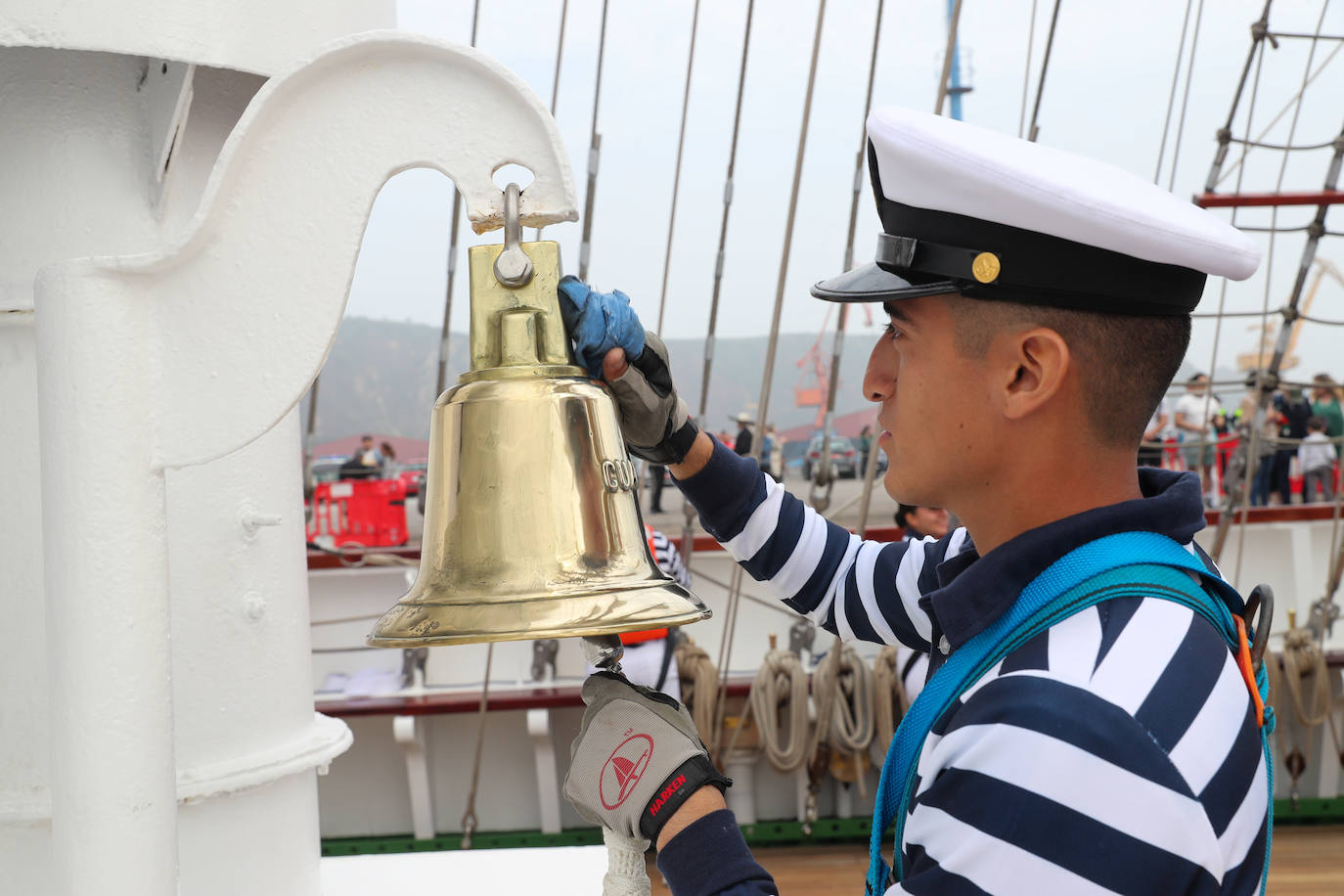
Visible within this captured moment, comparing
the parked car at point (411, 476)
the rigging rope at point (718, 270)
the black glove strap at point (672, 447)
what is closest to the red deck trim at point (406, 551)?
the rigging rope at point (718, 270)

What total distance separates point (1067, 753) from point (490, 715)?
4809 millimetres

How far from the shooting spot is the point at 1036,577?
1.17 m

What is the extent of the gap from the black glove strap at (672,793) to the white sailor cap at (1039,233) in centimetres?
49

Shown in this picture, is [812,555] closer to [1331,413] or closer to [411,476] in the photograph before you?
[1331,413]

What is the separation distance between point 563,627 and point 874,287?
49 cm

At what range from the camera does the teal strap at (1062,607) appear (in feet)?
3.50

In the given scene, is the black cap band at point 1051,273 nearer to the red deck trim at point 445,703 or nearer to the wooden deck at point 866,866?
the wooden deck at point 866,866

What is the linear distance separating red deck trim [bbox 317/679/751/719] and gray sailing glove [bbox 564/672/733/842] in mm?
4126

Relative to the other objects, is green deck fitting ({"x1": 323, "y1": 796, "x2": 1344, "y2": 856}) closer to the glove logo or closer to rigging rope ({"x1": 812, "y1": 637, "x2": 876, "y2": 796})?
rigging rope ({"x1": 812, "y1": 637, "x2": 876, "y2": 796})

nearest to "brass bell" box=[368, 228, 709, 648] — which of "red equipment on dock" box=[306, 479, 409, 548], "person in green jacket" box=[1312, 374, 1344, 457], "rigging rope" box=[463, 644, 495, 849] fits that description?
"rigging rope" box=[463, 644, 495, 849]

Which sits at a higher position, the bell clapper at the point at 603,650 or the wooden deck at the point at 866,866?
the bell clapper at the point at 603,650

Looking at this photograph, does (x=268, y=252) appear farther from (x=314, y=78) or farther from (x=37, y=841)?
(x=37, y=841)

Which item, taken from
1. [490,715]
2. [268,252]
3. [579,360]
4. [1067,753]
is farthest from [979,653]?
[490,715]

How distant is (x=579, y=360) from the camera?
1271 millimetres
